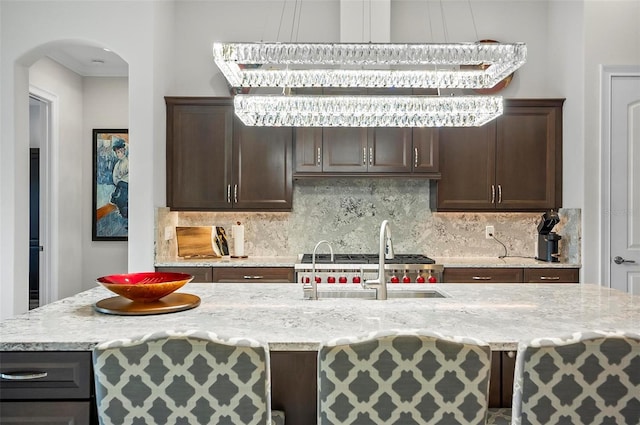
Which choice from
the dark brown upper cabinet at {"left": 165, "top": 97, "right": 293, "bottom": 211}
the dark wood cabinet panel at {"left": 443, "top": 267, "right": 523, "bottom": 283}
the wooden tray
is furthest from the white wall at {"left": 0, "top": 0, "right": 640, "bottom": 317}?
the wooden tray

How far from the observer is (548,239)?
13.5ft

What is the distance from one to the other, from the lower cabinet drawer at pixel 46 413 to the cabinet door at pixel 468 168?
3238 millimetres

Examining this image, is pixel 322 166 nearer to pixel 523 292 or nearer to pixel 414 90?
pixel 414 90

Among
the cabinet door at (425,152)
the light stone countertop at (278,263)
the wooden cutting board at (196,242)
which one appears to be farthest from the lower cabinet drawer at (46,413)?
the cabinet door at (425,152)

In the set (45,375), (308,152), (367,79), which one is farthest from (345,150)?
(45,375)

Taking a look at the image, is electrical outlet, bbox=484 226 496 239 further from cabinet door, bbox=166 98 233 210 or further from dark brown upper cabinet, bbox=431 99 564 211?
cabinet door, bbox=166 98 233 210

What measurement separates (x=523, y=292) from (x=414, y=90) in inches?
87.4

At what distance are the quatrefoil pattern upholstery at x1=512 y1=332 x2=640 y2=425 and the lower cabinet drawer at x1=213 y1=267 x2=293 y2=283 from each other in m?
2.71

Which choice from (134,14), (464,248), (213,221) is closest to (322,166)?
(213,221)

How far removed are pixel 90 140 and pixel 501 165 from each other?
447cm

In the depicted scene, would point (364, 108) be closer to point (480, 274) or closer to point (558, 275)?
point (480, 274)

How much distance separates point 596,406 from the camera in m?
1.33

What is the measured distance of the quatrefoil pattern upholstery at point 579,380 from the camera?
128 cm

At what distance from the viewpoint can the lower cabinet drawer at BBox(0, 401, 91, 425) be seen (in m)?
1.58
